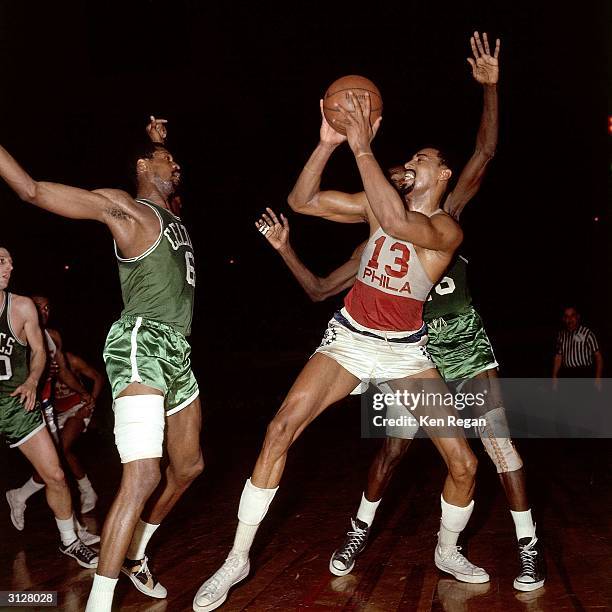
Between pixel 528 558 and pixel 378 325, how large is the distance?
1.64 metres

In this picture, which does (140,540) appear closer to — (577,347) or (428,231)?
(428,231)

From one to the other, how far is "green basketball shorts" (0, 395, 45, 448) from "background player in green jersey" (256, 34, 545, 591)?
6.70 feet

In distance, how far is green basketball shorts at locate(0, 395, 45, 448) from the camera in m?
4.71

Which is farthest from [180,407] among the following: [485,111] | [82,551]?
[485,111]

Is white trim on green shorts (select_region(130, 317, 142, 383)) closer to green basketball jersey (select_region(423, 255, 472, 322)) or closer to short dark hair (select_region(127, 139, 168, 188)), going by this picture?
short dark hair (select_region(127, 139, 168, 188))

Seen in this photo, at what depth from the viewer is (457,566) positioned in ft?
13.3

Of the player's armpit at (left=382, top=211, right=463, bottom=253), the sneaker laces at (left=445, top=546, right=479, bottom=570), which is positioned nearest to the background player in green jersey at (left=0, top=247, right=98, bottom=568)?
the sneaker laces at (left=445, top=546, right=479, bottom=570)

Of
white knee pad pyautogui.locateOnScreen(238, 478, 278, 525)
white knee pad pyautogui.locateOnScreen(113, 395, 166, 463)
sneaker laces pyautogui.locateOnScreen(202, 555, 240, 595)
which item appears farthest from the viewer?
white knee pad pyautogui.locateOnScreen(238, 478, 278, 525)

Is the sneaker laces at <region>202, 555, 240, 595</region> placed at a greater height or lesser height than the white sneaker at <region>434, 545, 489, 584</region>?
greater

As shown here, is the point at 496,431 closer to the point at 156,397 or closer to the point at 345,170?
the point at 156,397

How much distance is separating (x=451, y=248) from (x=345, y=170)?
18087mm

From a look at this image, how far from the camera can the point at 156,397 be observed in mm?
3535

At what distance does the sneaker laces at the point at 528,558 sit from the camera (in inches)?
156

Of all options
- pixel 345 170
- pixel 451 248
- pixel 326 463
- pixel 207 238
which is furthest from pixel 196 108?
pixel 451 248
